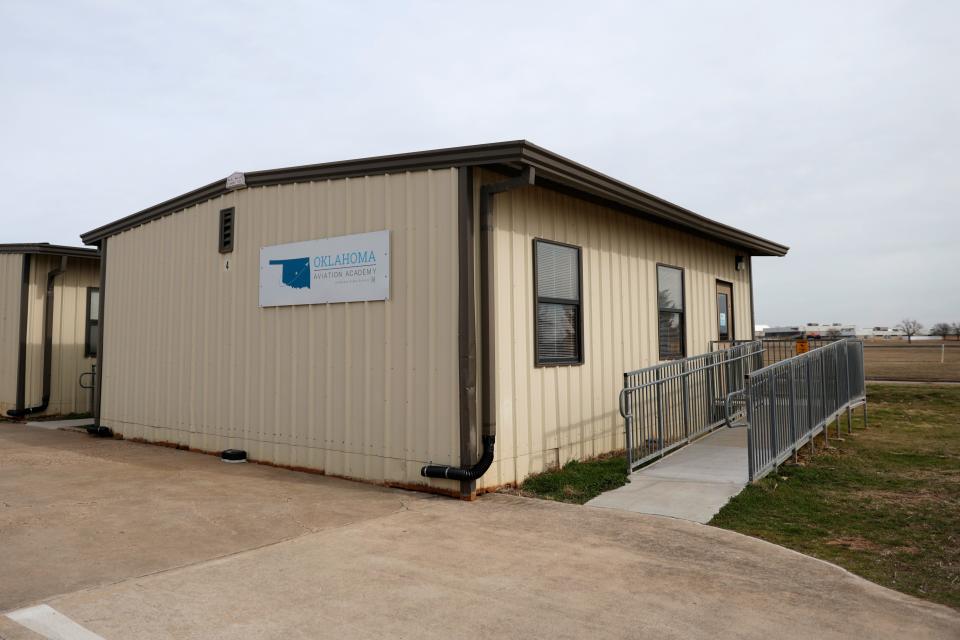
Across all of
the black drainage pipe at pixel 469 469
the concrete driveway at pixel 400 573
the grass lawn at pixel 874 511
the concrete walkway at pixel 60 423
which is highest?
the black drainage pipe at pixel 469 469

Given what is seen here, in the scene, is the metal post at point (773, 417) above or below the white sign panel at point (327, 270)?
below

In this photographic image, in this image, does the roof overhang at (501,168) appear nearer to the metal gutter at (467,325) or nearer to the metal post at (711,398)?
the metal gutter at (467,325)

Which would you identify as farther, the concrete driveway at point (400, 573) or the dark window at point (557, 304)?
the dark window at point (557, 304)

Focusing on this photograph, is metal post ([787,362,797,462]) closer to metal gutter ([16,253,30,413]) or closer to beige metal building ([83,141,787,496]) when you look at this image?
beige metal building ([83,141,787,496])

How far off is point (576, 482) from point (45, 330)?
11.9 m

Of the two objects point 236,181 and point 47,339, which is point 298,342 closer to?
point 236,181

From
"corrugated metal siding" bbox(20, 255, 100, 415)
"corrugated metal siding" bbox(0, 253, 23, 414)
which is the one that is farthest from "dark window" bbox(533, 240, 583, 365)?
"corrugated metal siding" bbox(0, 253, 23, 414)

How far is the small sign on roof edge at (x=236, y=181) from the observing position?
8.09 meters

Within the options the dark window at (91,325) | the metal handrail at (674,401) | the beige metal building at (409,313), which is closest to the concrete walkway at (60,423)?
the dark window at (91,325)

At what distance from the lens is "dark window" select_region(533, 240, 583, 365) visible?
275 inches

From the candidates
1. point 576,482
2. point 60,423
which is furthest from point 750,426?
point 60,423

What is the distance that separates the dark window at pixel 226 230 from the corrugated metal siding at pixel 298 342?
12 centimetres

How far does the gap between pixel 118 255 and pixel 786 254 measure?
12415mm

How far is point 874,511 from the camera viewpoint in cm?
552
